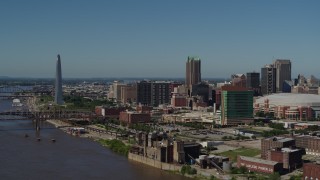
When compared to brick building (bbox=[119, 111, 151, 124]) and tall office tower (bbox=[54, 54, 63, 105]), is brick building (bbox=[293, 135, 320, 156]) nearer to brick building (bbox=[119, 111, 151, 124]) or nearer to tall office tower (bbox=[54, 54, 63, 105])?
brick building (bbox=[119, 111, 151, 124])

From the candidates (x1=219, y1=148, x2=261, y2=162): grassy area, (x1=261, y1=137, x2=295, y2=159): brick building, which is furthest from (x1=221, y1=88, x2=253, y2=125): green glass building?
(x1=261, y1=137, x2=295, y2=159): brick building

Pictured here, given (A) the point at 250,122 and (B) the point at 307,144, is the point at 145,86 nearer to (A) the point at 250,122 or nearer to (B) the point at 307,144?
(A) the point at 250,122

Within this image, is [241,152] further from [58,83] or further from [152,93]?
[58,83]

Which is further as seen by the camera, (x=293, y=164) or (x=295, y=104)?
(x=295, y=104)

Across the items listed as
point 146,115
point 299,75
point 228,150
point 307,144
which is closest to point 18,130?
point 146,115

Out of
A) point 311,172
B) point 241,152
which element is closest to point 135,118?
point 241,152

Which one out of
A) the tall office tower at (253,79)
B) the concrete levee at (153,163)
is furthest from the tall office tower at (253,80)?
the concrete levee at (153,163)
